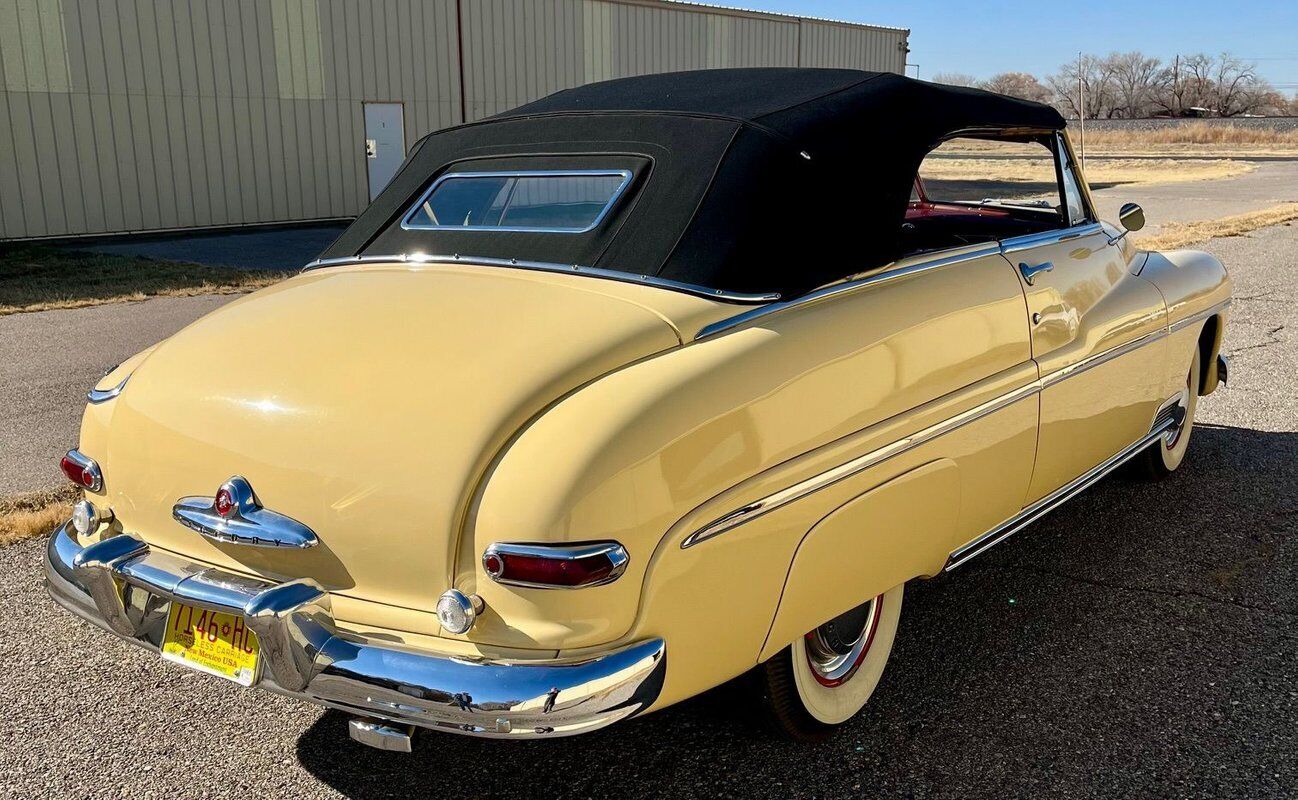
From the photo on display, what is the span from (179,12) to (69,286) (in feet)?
22.3

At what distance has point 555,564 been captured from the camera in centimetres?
203

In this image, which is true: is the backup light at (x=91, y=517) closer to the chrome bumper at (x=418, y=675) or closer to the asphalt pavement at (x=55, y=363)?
the chrome bumper at (x=418, y=675)

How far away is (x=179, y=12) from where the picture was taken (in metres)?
15.5

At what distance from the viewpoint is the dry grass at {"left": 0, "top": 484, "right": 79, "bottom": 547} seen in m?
4.07

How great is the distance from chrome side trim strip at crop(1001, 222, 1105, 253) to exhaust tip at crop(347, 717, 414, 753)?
2.24m

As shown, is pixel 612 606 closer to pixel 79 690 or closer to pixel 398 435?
pixel 398 435

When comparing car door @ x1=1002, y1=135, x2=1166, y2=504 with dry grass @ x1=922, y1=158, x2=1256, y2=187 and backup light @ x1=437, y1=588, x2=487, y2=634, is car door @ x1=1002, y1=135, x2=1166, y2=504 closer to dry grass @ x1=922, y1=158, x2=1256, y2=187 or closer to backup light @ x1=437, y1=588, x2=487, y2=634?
backup light @ x1=437, y1=588, x2=487, y2=634

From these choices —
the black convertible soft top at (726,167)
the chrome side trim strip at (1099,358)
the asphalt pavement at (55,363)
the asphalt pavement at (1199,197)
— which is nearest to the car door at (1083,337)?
the chrome side trim strip at (1099,358)

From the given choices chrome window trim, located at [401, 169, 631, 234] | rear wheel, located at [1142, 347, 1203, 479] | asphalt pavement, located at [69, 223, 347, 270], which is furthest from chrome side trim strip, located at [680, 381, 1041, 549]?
asphalt pavement, located at [69, 223, 347, 270]

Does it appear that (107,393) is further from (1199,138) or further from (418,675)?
(1199,138)

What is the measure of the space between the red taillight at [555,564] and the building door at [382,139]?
16952mm

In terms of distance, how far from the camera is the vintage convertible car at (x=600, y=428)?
2.10 metres

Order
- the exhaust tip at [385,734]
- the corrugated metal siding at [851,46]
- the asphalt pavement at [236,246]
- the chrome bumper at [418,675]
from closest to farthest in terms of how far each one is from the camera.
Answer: the chrome bumper at [418,675] < the exhaust tip at [385,734] < the asphalt pavement at [236,246] < the corrugated metal siding at [851,46]

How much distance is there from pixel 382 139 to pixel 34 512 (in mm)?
14937
